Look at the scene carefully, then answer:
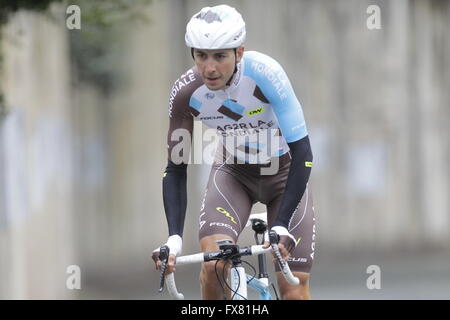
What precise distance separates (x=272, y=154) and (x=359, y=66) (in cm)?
1499

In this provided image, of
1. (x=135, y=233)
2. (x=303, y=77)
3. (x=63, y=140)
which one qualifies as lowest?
(x=135, y=233)

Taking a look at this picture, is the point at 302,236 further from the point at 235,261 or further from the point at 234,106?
the point at 234,106

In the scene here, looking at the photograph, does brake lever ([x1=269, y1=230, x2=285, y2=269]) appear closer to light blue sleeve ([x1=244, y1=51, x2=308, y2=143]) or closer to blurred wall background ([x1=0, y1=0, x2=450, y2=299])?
light blue sleeve ([x1=244, y1=51, x2=308, y2=143])

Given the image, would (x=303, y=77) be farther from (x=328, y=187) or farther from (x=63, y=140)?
(x=63, y=140)

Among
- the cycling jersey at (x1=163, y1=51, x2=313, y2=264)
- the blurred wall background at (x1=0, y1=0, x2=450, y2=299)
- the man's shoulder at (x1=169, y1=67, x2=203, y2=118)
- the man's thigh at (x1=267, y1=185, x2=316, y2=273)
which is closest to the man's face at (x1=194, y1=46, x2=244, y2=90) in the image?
the cycling jersey at (x1=163, y1=51, x2=313, y2=264)

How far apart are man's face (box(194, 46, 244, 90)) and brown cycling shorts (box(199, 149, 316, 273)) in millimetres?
852

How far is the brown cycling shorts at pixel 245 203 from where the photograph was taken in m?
6.74

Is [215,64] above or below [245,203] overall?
above

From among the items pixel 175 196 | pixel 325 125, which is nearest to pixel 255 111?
pixel 175 196

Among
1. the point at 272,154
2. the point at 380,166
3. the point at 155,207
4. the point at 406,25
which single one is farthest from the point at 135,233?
the point at 272,154

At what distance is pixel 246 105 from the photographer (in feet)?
22.1

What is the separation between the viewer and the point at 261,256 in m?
6.70

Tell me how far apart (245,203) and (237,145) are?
0.39 metres

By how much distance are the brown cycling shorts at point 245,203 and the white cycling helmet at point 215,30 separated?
3.70ft
